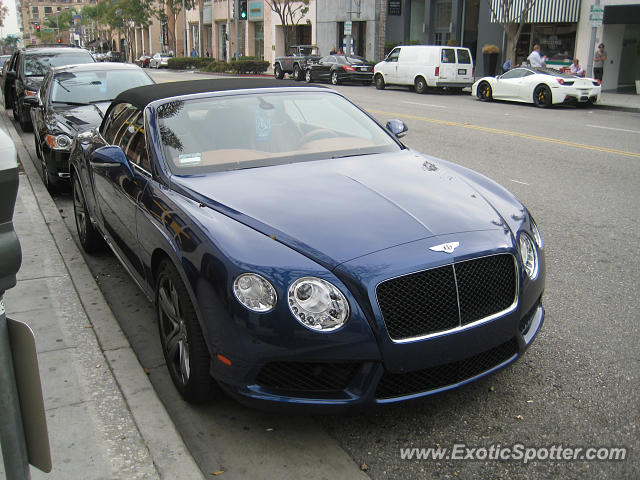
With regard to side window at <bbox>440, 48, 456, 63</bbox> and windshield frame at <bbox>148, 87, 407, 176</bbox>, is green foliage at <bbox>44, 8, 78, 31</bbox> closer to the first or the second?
side window at <bbox>440, 48, 456, 63</bbox>

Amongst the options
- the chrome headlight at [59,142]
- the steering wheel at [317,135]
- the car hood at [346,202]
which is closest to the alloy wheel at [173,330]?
the car hood at [346,202]

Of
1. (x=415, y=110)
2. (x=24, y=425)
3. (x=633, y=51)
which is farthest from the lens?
(x=633, y=51)

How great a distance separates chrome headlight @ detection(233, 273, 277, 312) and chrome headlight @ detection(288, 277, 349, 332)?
9 centimetres

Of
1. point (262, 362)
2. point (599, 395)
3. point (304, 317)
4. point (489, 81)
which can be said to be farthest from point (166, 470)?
point (489, 81)

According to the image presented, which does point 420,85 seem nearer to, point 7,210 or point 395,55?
point 395,55

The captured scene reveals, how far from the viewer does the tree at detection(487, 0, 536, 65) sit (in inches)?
1025

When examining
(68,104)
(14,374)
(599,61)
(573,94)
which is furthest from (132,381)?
(599,61)

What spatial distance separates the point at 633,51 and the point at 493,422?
2866 cm

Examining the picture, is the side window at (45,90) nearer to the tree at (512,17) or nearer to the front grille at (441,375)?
the front grille at (441,375)

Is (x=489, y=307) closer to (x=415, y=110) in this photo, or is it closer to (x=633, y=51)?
(x=415, y=110)

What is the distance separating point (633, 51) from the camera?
2769 centimetres

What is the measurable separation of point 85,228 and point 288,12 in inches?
1827

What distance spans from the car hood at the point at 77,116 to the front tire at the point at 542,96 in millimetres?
15192

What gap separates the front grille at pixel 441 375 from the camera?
301cm
